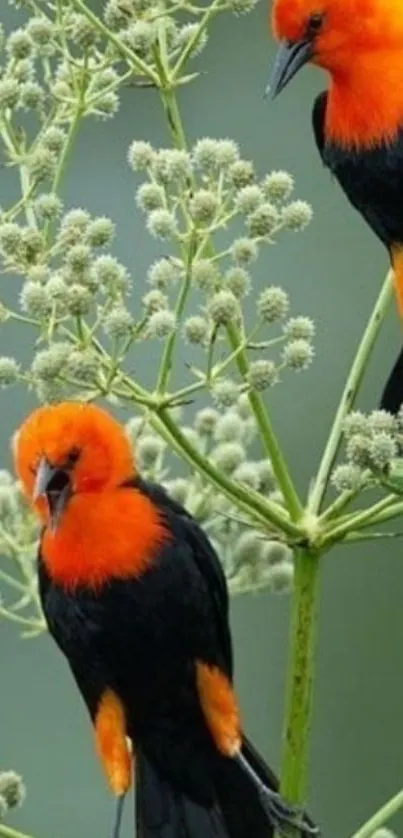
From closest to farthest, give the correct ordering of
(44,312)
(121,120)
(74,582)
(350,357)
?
(44,312) < (74,582) < (350,357) < (121,120)

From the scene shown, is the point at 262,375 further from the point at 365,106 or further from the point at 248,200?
the point at 365,106

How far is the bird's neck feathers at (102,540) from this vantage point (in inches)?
153

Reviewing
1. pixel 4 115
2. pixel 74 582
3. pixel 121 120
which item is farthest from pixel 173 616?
pixel 121 120

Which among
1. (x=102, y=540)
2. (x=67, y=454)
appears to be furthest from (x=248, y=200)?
(x=102, y=540)

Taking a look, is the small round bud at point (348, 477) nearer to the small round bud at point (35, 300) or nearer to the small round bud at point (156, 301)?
the small round bud at point (156, 301)

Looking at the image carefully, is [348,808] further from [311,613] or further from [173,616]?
[311,613]

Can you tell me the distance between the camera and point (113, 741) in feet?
13.3

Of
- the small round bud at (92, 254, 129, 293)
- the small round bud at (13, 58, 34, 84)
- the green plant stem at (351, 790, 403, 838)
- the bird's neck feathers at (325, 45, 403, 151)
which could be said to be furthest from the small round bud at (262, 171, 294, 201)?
the green plant stem at (351, 790, 403, 838)

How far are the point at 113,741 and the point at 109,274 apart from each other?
1.04m

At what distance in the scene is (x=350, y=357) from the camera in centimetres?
704

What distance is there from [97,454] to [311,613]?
553mm

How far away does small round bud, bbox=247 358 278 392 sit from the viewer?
3.25 meters

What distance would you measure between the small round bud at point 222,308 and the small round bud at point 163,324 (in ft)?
0.17

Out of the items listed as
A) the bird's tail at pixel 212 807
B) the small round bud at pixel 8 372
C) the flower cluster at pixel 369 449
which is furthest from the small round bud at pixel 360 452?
the bird's tail at pixel 212 807
